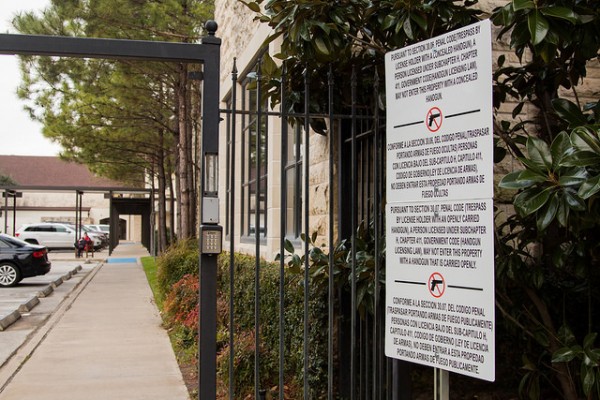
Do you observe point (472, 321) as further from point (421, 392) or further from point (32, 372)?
point (32, 372)

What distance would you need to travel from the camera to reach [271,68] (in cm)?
466

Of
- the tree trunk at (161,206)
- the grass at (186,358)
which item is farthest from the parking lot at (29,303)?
the tree trunk at (161,206)

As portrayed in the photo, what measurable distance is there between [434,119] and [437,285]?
0.75 metres

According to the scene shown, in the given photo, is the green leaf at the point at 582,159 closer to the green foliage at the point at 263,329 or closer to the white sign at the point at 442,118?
the white sign at the point at 442,118

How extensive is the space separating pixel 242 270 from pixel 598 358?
18.5 feet

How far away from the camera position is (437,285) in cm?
315

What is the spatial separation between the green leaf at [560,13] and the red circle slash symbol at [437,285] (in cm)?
131

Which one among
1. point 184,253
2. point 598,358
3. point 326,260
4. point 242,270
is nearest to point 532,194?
point 598,358

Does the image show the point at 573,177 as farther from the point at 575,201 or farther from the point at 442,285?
the point at 442,285

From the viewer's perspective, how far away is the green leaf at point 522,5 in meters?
3.27

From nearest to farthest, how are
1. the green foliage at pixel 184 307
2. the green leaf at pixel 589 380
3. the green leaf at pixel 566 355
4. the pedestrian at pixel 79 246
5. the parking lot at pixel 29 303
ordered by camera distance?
the green leaf at pixel 589 380, the green leaf at pixel 566 355, the green foliage at pixel 184 307, the parking lot at pixel 29 303, the pedestrian at pixel 79 246

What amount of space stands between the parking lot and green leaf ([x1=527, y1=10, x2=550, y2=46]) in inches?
312

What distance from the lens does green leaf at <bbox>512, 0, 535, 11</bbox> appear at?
10.7 feet

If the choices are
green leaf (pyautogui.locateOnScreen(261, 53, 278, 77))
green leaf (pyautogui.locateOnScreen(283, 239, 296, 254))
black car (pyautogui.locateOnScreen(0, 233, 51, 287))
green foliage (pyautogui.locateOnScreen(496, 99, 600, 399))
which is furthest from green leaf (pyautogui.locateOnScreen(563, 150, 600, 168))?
black car (pyautogui.locateOnScreen(0, 233, 51, 287))
